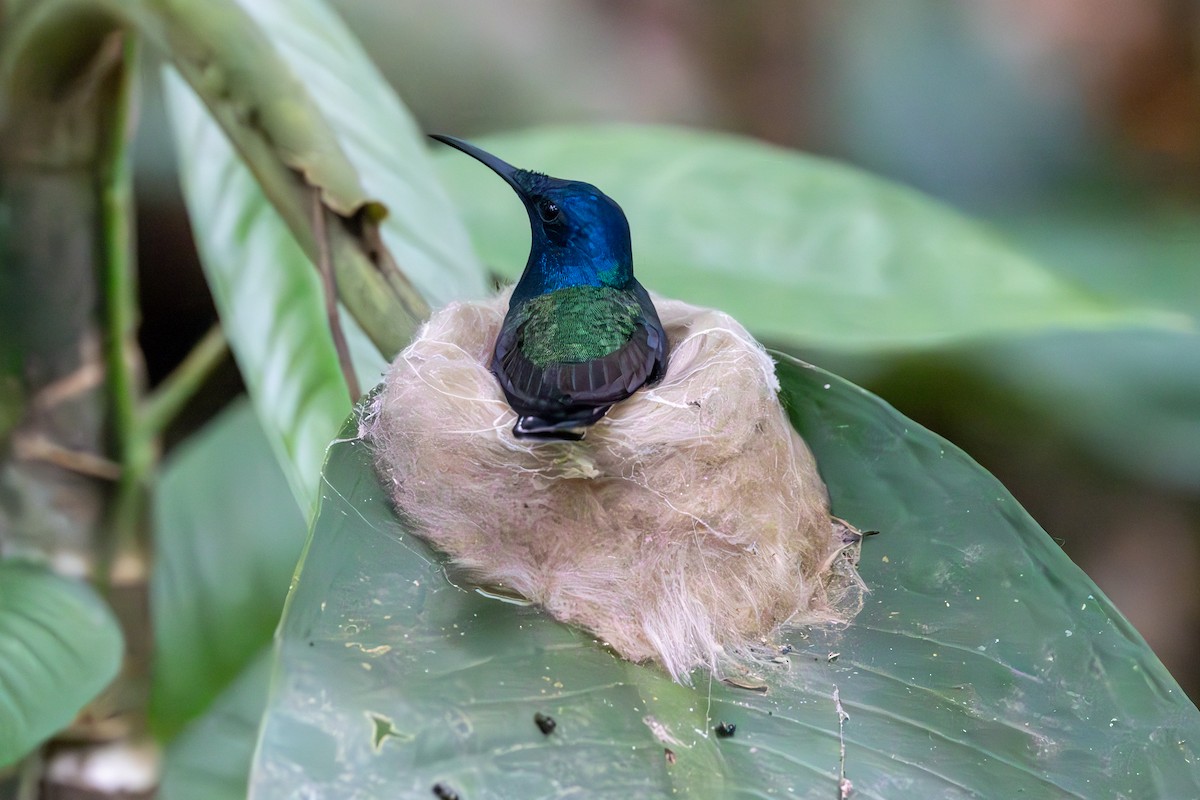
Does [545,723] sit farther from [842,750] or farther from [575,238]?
[575,238]

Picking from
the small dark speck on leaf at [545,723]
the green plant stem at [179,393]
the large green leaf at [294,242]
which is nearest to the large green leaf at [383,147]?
the large green leaf at [294,242]

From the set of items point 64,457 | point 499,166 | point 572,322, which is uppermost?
point 499,166

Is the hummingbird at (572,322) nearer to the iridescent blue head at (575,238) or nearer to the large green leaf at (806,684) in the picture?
the iridescent blue head at (575,238)

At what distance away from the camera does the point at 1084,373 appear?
158 cm

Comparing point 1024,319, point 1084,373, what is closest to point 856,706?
point 1024,319

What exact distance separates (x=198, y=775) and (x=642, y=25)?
1805mm

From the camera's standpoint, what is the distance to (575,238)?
73cm

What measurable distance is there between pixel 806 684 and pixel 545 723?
0.16 metres

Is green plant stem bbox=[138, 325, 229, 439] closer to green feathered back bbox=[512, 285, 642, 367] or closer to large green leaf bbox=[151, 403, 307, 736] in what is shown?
large green leaf bbox=[151, 403, 307, 736]

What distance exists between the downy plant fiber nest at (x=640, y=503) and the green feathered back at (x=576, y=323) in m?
0.04

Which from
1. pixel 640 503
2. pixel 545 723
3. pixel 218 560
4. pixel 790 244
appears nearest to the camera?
pixel 545 723

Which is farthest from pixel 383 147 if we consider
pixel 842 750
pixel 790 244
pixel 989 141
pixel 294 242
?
pixel 989 141

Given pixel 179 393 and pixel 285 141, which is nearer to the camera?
pixel 285 141

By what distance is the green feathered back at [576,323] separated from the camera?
658 mm
